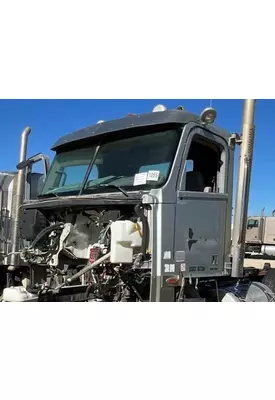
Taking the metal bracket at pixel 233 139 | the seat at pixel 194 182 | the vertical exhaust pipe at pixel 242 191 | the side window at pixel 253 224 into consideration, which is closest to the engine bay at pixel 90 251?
the seat at pixel 194 182

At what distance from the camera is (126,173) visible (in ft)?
12.9

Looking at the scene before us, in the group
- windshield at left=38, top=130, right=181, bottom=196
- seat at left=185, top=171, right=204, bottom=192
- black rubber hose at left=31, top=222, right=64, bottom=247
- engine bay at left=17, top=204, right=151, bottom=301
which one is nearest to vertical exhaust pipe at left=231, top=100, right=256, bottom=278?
seat at left=185, top=171, right=204, bottom=192

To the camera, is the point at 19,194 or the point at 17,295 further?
the point at 19,194

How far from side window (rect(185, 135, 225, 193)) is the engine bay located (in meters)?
0.82

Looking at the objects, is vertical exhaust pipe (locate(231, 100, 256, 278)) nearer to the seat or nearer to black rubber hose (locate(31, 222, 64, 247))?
the seat

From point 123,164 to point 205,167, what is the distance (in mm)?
964

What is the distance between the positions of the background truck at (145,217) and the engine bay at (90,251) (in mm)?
10

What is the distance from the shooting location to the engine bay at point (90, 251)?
3477 mm

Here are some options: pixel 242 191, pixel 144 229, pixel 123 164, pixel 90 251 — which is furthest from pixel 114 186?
pixel 242 191

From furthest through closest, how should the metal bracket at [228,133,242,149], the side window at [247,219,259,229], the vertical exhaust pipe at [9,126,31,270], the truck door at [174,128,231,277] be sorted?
the side window at [247,219,259,229] → the vertical exhaust pipe at [9,126,31,270] → the metal bracket at [228,133,242,149] → the truck door at [174,128,231,277]

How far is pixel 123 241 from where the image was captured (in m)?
3.40

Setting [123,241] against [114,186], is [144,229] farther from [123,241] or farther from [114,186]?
[114,186]

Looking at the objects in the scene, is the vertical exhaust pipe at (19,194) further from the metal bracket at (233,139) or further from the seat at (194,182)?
the metal bracket at (233,139)

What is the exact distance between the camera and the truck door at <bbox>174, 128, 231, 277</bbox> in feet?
12.0
